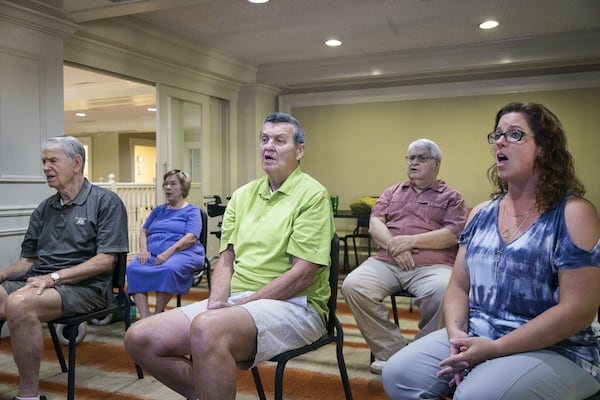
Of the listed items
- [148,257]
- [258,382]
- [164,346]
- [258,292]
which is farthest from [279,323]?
[148,257]

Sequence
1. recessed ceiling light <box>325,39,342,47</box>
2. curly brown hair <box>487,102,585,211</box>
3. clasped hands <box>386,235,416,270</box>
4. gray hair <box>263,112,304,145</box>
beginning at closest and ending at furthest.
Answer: curly brown hair <box>487,102,585,211</box>, gray hair <box>263,112,304,145</box>, clasped hands <box>386,235,416,270</box>, recessed ceiling light <box>325,39,342,47</box>

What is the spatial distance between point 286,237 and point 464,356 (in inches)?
29.2

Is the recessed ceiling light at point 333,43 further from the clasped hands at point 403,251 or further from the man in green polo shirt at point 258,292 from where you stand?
the man in green polo shirt at point 258,292

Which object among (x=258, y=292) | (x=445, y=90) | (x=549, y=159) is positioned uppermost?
(x=445, y=90)

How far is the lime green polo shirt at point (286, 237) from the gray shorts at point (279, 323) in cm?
5

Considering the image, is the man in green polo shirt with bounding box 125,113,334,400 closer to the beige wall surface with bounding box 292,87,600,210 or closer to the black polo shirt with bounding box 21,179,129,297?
the black polo shirt with bounding box 21,179,129,297

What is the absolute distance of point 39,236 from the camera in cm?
A: 248

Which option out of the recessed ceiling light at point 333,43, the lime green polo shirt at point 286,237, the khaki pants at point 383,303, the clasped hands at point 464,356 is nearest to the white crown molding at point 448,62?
the recessed ceiling light at point 333,43

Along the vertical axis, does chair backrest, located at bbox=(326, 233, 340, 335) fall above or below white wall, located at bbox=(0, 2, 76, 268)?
below

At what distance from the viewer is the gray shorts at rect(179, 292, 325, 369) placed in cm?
165

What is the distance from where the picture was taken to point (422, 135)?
6492 millimetres

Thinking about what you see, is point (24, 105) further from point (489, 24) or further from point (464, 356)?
point (489, 24)

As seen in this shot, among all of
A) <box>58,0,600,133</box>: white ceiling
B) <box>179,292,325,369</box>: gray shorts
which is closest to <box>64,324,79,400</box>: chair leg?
<box>179,292,325,369</box>: gray shorts

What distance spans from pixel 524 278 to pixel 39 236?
2.11 metres
